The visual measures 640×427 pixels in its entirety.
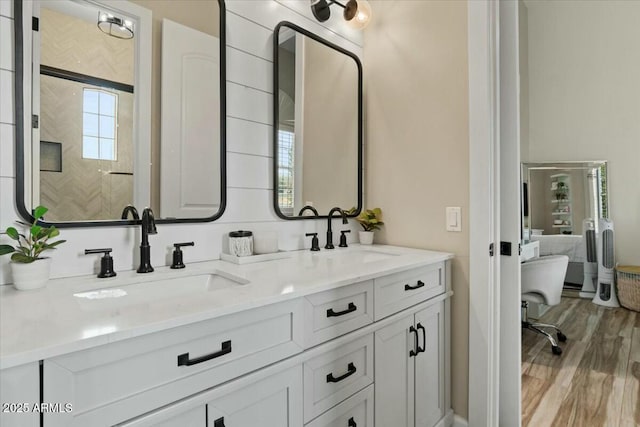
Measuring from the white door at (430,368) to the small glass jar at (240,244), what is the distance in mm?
768

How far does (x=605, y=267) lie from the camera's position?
3984 mm

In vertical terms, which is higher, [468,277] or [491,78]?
[491,78]

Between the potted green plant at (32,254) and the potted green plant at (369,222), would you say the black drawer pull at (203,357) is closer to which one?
the potted green plant at (32,254)

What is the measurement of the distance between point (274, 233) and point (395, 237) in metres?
0.76

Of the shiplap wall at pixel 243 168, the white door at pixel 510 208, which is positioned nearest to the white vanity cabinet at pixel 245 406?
the shiplap wall at pixel 243 168

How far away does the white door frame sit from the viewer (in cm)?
162

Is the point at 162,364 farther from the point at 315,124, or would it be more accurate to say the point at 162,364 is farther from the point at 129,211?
the point at 315,124

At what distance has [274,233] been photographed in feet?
5.19

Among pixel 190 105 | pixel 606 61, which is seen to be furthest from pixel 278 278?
pixel 606 61

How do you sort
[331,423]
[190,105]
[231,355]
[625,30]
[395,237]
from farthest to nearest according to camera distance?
[625,30] < [395,237] < [190,105] < [331,423] < [231,355]

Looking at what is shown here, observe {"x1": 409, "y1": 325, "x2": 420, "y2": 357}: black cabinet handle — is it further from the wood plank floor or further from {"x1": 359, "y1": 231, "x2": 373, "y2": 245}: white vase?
the wood plank floor

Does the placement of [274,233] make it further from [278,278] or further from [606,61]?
[606,61]

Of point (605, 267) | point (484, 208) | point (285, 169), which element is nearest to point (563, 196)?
point (605, 267)

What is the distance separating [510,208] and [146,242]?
61.5 inches
